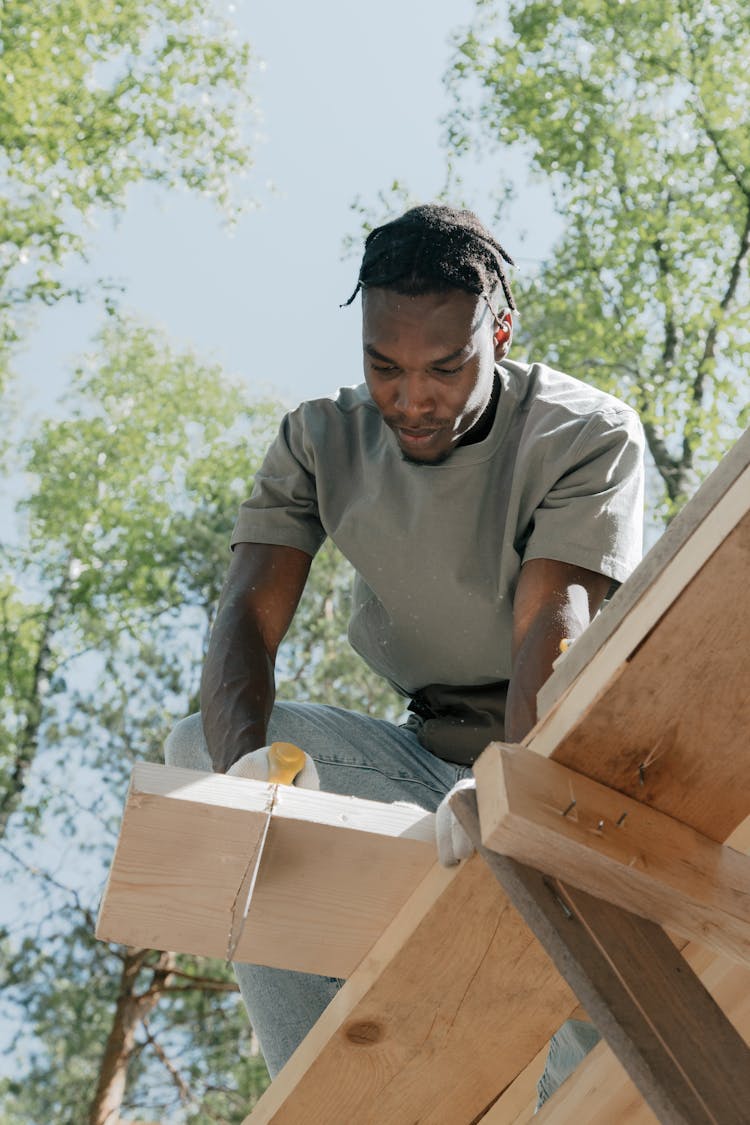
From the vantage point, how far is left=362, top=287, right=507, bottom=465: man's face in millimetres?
2332

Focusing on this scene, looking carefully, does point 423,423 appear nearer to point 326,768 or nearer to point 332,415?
point 332,415

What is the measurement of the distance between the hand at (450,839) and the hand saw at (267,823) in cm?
18

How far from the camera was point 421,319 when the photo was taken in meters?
2.34

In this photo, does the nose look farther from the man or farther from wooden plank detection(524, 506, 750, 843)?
wooden plank detection(524, 506, 750, 843)

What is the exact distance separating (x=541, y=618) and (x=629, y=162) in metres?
11.6

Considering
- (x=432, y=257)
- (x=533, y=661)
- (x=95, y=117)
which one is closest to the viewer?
(x=533, y=661)

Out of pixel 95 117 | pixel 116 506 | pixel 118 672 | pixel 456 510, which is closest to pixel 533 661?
pixel 456 510

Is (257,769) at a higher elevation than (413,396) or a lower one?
lower

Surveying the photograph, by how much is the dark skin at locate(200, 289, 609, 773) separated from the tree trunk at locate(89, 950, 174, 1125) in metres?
7.12

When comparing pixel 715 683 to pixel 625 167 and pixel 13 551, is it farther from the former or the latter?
pixel 13 551

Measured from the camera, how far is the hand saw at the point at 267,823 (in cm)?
143

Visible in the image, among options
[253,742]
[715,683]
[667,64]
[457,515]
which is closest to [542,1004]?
[715,683]

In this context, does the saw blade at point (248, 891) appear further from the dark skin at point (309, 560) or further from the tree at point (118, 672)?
the tree at point (118, 672)

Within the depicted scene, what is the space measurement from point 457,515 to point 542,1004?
1.07 m
